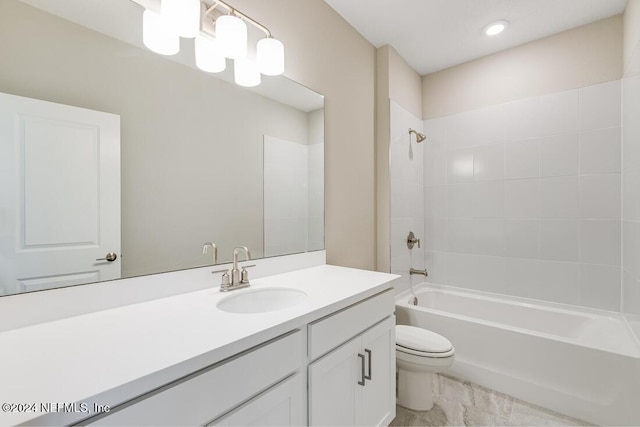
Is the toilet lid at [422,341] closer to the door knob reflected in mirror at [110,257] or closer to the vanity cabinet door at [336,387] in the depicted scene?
the vanity cabinet door at [336,387]

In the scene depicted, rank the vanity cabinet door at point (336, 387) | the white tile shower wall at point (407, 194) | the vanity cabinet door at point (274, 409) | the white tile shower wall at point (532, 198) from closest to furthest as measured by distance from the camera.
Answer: the vanity cabinet door at point (274, 409) < the vanity cabinet door at point (336, 387) < the white tile shower wall at point (532, 198) < the white tile shower wall at point (407, 194)

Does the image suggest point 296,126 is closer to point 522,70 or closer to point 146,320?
point 146,320

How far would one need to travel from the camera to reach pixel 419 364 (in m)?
1.55

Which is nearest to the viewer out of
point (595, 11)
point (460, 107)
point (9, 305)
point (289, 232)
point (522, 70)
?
point (9, 305)

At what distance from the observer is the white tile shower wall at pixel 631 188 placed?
1.55m

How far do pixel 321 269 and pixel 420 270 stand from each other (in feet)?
4.46

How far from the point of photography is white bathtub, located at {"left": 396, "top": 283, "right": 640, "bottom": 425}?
144cm

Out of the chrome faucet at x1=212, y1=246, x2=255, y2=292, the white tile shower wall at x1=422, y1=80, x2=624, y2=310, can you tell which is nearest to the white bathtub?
the white tile shower wall at x1=422, y1=80, x2=624, y2=310

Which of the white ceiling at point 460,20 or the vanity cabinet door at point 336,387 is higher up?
the white ceiling at point 460,20

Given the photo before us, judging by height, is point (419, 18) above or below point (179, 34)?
above

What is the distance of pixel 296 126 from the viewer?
159 centimetres

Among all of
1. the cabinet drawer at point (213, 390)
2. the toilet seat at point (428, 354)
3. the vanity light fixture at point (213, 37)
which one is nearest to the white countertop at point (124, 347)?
the cabinet drawer at point (213, 390)

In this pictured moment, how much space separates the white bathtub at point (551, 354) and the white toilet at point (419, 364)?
387 mm

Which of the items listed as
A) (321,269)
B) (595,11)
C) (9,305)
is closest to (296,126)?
(321,269)
